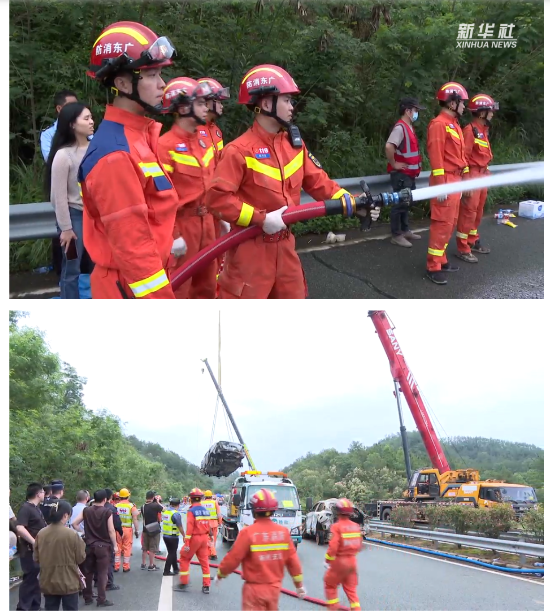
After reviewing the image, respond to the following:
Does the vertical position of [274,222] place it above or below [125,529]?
above

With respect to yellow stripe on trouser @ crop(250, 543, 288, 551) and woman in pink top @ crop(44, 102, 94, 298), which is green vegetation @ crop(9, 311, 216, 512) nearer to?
woman in pink top @ crop(44, 102, 94, 298)

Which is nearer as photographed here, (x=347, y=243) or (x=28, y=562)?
(x=28, y=562)

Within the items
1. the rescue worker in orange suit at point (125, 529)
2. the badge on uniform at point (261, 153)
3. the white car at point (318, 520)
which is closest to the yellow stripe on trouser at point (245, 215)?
the badge on uniform at point (261, 153)

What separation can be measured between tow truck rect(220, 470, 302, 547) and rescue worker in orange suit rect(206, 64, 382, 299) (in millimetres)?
3054

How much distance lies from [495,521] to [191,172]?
505 centimetres

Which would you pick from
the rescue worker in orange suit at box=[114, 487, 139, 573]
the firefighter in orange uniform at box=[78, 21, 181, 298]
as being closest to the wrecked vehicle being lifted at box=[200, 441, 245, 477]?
the rescue worker in orange suit at box=[114, 487, 139, 573]

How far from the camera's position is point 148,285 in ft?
11.0

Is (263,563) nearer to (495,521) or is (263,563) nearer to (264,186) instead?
(264,186)

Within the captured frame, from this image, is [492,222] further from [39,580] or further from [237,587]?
[39,580]

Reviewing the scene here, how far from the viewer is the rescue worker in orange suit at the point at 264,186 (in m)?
4.62

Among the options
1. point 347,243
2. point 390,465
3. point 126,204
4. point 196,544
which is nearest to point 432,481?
point 390,465

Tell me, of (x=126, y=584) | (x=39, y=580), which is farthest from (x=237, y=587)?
(x=126, y=584)

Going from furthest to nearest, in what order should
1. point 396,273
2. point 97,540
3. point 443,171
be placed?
point 443,171, point 396,273, point 97,540

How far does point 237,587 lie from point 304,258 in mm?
3107
